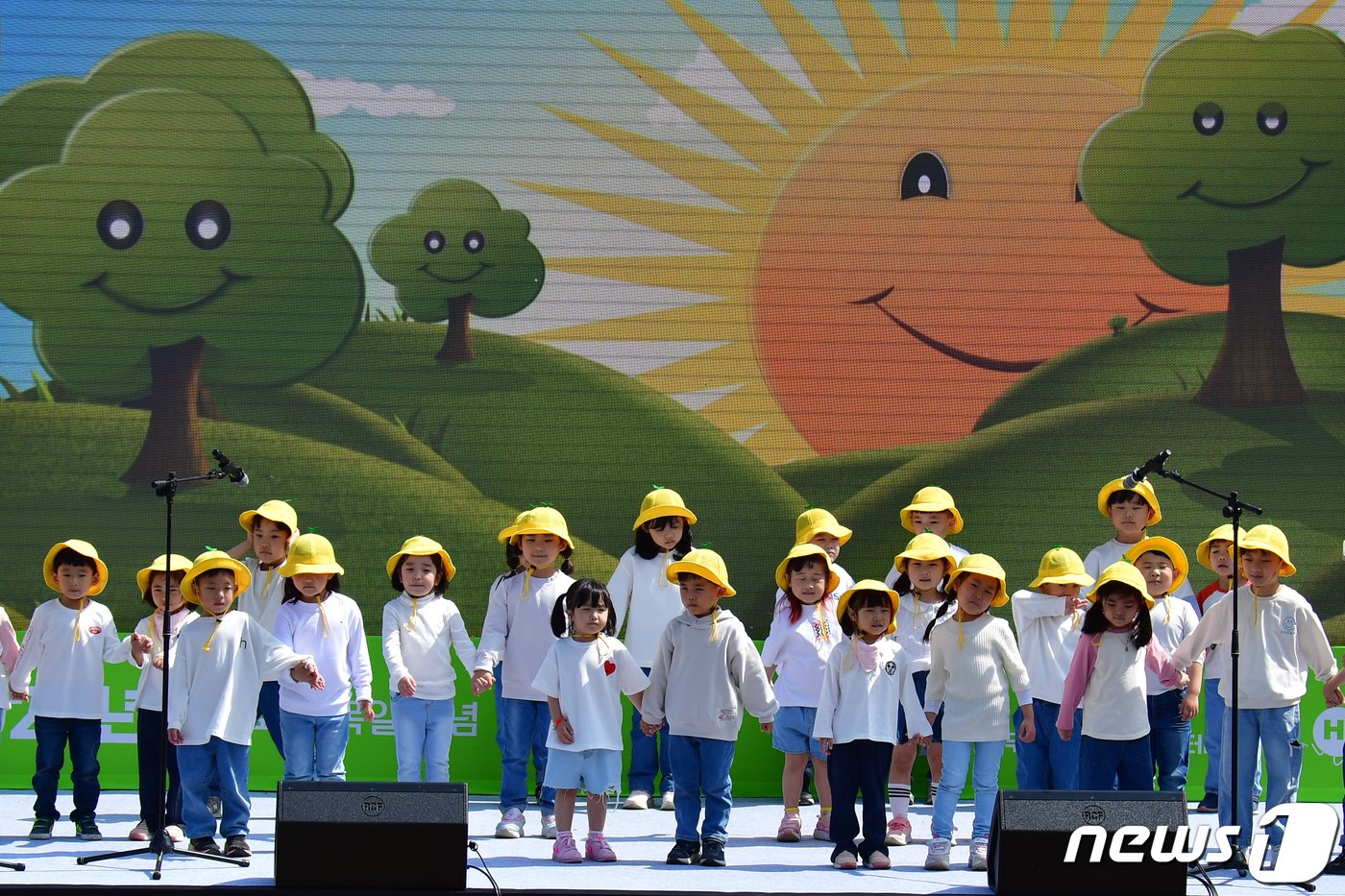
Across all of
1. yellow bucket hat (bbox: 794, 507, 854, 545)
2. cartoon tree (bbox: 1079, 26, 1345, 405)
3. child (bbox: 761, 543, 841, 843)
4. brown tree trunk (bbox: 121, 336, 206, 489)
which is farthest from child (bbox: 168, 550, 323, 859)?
cartoon tree (bbox: 1079, 26, 1345, 405)

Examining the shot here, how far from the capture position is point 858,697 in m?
7.54

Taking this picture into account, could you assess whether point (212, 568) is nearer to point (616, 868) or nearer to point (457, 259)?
point (616, 868)

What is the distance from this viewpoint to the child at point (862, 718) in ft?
24.5

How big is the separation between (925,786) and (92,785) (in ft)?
15.1

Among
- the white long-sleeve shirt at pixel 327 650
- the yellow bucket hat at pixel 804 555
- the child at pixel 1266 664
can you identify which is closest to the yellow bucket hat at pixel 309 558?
the white long-sleeve shirt at pixel 327 650

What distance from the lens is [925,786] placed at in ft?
31.3

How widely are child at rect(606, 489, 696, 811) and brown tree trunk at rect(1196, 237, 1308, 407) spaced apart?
13.7 feet

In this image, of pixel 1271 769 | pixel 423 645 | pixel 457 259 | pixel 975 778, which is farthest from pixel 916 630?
pixel 457 259

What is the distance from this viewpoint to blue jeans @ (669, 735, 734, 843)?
7465 millimetres

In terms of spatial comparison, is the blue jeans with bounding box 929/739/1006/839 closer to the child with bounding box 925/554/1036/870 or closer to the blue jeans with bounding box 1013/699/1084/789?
the child with bounding box 925/554/1036/870

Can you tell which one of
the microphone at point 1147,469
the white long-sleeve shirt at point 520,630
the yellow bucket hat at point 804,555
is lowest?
the white long-sleeve shirt at point 520,630

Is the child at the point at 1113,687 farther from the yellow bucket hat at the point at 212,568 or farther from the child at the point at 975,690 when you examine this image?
the yellow bucket hat at the point at 212,568

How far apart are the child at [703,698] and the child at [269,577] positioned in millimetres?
2102

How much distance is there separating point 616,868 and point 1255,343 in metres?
6.18
